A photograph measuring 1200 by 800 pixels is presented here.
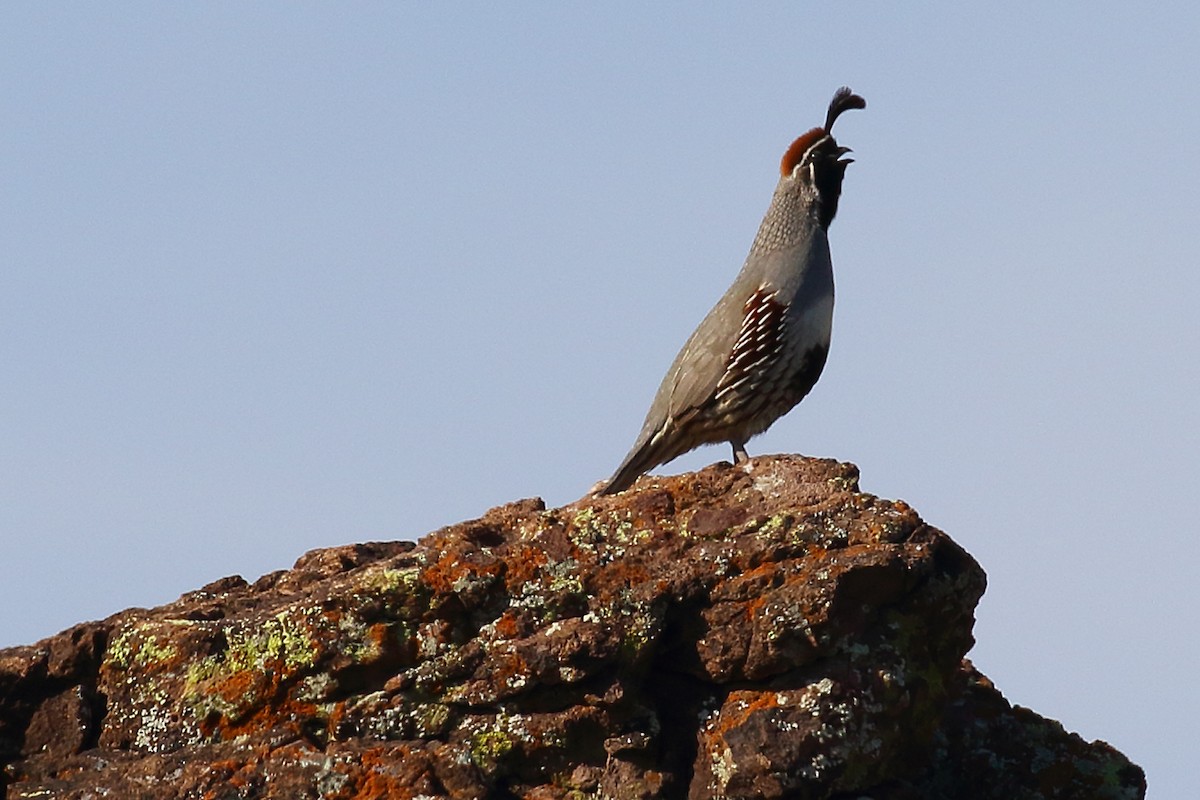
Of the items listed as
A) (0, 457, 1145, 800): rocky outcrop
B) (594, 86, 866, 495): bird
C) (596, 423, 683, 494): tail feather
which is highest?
(594, 86, 866, 495): bird

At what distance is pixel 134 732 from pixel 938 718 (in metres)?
2.96

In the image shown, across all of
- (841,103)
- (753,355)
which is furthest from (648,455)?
(841,103)

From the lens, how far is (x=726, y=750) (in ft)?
18.5

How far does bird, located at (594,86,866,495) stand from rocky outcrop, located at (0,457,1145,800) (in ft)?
10.3

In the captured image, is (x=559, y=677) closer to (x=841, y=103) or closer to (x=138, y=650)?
(x=138, y=650)

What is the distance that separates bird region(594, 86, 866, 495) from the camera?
31.7 ft

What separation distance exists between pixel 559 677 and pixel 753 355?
4243 millimetres

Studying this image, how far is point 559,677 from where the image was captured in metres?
5.73

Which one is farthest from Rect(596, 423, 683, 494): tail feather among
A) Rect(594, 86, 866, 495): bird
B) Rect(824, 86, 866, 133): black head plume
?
Rect(824, 86, 866, 133): black head plume

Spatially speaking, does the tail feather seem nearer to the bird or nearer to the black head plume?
the bird

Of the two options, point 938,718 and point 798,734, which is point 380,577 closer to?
point 798,734

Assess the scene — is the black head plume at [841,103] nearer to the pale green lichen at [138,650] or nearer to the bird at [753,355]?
the bird at [753,355]

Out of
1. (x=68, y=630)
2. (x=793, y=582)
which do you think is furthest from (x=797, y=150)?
(x=68, y=630)

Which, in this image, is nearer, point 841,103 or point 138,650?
point 138,650
